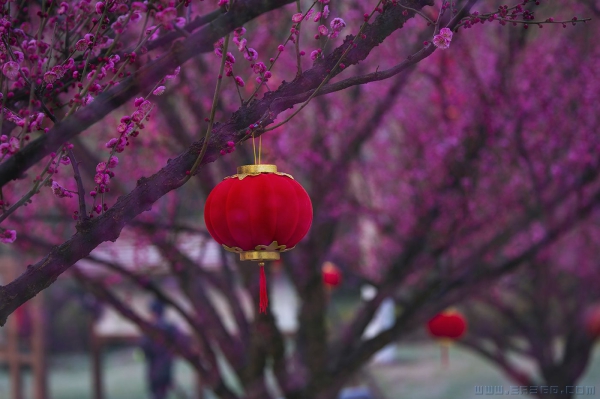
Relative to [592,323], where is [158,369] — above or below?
above

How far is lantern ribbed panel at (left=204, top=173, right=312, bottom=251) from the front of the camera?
9.00 ft

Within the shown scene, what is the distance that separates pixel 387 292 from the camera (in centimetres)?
676

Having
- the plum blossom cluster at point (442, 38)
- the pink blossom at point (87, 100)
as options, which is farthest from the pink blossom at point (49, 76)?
the plum blossom cluster at point (442, 38)

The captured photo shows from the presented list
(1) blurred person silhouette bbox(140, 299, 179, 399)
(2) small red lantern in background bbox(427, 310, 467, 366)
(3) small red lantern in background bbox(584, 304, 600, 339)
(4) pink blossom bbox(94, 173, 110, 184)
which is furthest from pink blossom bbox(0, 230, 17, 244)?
(3) small red lantern in background bbox(584, 304, 600, 339)

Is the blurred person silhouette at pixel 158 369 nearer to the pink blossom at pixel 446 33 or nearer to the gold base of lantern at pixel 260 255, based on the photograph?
the gold base of lantern at pixel 260 255

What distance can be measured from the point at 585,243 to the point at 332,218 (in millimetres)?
6087

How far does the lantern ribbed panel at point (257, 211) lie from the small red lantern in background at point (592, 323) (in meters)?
8.62

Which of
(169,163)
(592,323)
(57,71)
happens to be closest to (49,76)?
(57,71)

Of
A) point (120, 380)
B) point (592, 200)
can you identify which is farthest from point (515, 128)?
point (120, 380)

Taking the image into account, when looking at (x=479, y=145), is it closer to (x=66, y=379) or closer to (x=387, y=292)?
(x=387, y=292)

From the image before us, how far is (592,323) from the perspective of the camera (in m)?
10.2

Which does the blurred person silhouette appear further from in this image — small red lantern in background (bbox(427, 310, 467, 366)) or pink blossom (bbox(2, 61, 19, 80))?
pink blossom (bbox(2, 61, 19, 80))

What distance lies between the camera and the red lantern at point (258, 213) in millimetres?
2746

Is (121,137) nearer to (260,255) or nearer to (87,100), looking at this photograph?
(87,100)
